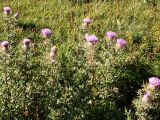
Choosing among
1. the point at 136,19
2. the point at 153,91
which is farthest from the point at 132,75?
the point at 136,19

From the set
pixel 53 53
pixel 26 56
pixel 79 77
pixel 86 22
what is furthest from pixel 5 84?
pixel 86 22

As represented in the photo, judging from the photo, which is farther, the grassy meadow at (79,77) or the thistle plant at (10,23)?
the thistle plant at (10,23)

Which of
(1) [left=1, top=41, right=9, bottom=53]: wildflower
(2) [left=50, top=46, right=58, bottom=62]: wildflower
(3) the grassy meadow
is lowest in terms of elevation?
(3) the grassy meadow

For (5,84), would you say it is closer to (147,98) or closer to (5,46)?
(5,46)

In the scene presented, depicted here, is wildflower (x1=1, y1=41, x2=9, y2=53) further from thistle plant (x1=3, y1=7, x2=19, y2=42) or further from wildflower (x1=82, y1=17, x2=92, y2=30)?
wildflower (x1=82, y1=17, x2=92, y2=30)

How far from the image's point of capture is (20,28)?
793 centimetres

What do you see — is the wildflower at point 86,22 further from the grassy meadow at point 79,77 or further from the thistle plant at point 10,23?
the thistle plant at point 10,23

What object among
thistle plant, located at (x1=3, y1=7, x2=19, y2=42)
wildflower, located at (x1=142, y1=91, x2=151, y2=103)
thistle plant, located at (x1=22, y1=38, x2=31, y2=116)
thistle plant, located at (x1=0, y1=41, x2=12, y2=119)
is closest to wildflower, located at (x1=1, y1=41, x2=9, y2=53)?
thistle plant, located at (x1=0, y1=41, x2=12, y2=119)

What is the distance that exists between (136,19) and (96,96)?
3.23m

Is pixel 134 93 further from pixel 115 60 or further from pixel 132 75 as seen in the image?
pixel 115 60

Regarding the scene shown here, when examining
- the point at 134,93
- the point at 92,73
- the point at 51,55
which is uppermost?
the point at 51,55

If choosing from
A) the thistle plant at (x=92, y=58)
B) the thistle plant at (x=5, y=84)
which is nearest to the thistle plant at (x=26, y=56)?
the thistle plant at (x=5, y=84)

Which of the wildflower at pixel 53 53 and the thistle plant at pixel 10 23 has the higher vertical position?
the thistle plant at pixel 10 23

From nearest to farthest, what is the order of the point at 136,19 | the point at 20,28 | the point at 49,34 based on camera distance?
the point at 49,34 < the point at 20,28 < the point at 136,19
